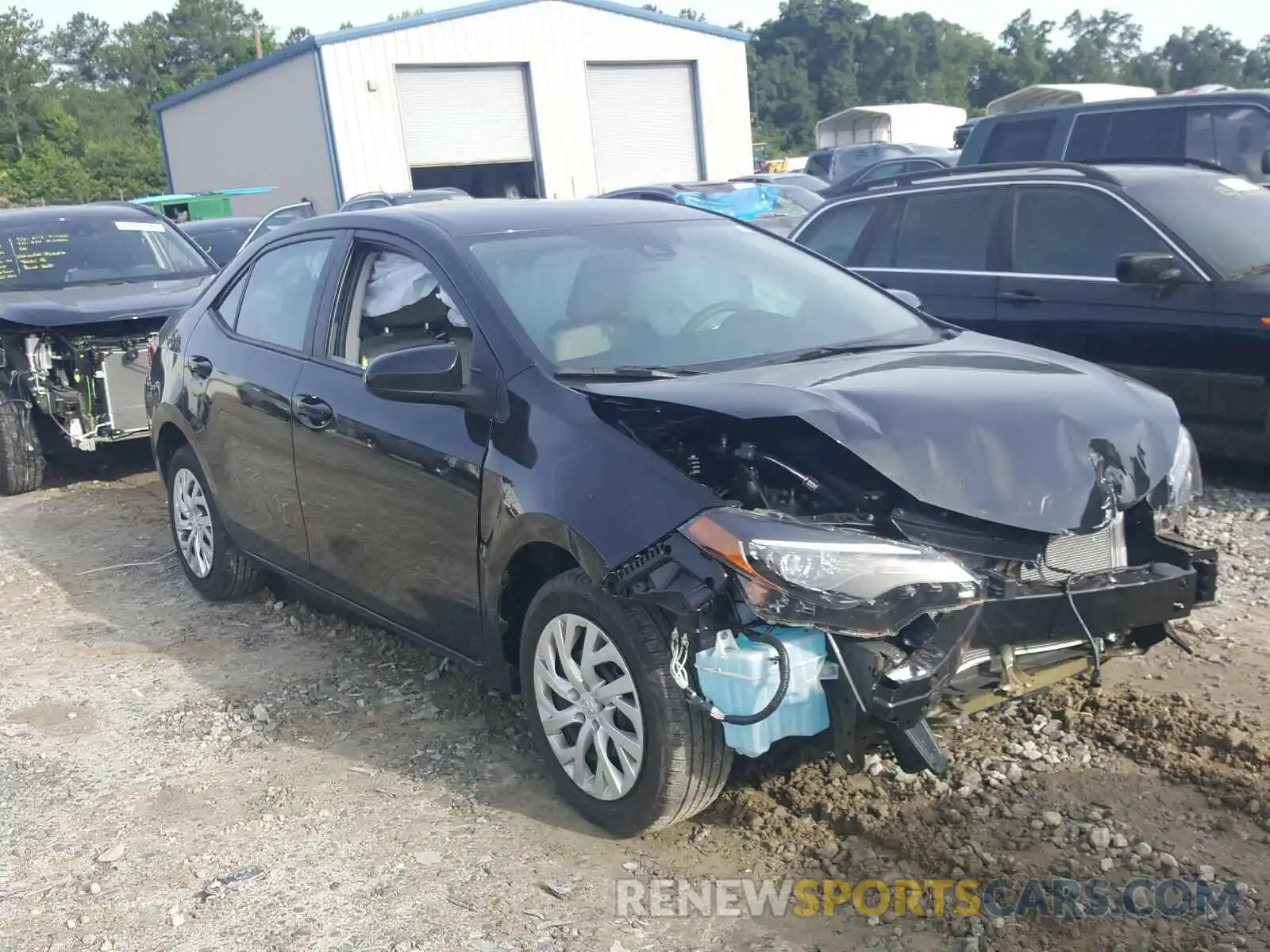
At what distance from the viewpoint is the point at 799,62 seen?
94.0 metres

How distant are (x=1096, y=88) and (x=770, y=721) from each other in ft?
110

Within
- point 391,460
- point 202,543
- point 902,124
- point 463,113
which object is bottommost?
point 202,543

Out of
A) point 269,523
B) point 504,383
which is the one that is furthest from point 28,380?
point 504,383

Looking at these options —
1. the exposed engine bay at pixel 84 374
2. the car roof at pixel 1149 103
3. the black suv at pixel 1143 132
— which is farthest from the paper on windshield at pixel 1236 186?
the exposed engine bay at pixel 84 374

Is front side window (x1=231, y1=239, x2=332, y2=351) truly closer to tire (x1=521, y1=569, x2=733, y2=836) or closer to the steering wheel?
the steering wheel

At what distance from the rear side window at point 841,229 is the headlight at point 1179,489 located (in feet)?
14.3

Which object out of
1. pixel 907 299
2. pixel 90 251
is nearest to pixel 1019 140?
pixel 907 299

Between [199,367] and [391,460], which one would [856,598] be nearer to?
[391,460]

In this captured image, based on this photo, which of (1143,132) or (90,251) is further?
(1143,132)

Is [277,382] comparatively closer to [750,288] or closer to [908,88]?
[750,288]

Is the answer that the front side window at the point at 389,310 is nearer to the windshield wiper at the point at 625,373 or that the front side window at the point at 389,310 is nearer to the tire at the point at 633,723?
the windshield wiper at the point at 625,373

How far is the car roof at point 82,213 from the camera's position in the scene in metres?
9.21

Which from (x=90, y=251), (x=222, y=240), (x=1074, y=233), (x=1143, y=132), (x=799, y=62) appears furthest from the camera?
(x=799, y=62)

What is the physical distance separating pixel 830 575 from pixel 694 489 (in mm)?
419
